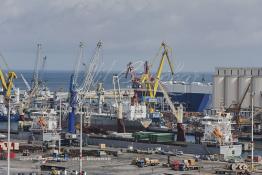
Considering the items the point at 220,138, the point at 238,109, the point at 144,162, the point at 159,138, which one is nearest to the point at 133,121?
the point at 238,109

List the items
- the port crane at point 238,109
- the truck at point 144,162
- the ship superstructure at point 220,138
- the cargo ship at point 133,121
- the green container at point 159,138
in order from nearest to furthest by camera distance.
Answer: the truck at point 144,162
the ship superstructure at point 220,138
the green container at point 159,138
the port crane at point 238,109
the cargo ship at point 133,121

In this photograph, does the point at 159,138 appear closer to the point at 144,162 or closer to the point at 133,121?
the point at 144,162

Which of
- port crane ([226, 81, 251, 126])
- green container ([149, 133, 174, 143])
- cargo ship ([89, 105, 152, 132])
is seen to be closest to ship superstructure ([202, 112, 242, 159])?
green container ([149, 133, 174, 143])

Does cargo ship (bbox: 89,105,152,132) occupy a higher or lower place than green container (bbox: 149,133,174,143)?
higher

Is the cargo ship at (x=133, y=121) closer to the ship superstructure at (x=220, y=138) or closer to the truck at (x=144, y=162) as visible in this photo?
the ship superstructure at (x=220, y=138)

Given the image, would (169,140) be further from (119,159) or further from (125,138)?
(119,159)

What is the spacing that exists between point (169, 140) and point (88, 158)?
33.7 meters

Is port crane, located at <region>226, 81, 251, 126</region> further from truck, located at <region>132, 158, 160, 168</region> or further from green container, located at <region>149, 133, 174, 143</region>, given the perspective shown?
truck, located at <region>132, 158, 160, 168</region>

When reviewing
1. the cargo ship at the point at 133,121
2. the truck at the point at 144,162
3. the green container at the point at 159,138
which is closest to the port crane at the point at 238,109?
the cargo ship at the point at 133,121

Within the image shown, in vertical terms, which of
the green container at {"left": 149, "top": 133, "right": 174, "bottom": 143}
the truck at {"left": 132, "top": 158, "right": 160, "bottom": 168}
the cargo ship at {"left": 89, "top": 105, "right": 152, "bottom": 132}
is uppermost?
the cargo ship at {"left": 89, "top": 105, "right": 152, "bottom": 132}

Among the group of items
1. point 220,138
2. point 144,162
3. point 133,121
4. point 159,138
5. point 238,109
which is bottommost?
point 144,162

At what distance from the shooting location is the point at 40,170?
95.6 metres

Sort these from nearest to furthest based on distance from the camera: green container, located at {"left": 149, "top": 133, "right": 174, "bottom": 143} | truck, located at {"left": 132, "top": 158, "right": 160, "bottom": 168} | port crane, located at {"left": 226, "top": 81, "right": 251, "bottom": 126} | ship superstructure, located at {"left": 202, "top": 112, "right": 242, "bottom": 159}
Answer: truck, located at {"left": 132, "top": 158, "right": 160, "bottom": 168}
ship superstructure, located at {"left": 202, "top": 112, "right": 242, "bottom": 159}
green container, located at {"left": 149, "top": 133, "right": 174, "bottom": 143}
port crane, located at {"left": 226, "top": 81, "right": 251, "bottom": 126}

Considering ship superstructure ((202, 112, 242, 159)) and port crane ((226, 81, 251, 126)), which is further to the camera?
port crane ((226, 81, 251, 126))
